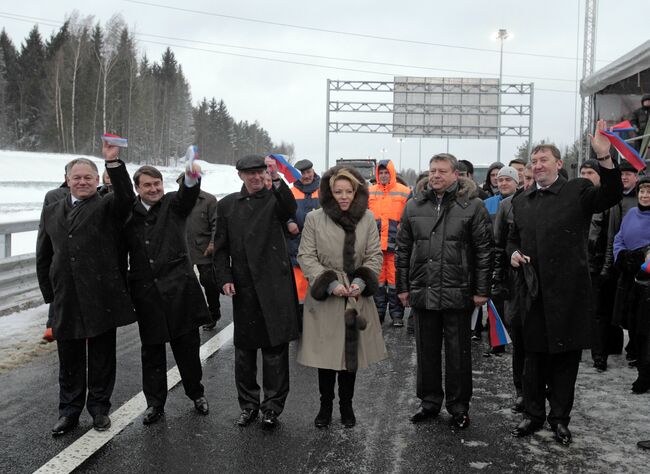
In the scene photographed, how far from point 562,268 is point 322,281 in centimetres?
170

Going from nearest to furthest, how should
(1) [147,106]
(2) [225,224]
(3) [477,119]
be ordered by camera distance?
(2) [225,224], (3) [477,119], (1) [147,106]

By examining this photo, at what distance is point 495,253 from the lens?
15.5ft

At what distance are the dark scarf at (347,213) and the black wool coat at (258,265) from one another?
0.30m

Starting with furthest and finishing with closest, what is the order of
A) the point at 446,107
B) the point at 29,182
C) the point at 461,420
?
the point at 29,182, the point at 446,107, the point at 461,420

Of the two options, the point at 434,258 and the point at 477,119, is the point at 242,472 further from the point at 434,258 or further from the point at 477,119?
the point at 477,119

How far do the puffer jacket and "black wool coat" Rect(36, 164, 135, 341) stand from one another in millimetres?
2217

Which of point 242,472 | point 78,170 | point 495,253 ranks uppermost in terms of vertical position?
point 78,170

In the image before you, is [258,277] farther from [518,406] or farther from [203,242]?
[203,242]

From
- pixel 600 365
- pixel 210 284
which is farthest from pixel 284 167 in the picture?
pixel 600 365

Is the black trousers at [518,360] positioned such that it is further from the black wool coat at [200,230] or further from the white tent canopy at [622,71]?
the white tent canopy at [622,71]

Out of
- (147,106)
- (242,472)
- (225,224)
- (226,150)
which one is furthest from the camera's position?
(226,150)

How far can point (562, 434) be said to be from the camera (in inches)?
161

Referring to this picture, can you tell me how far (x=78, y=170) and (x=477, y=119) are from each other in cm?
2952

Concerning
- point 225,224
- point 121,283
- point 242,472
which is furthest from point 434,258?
point 121,283
